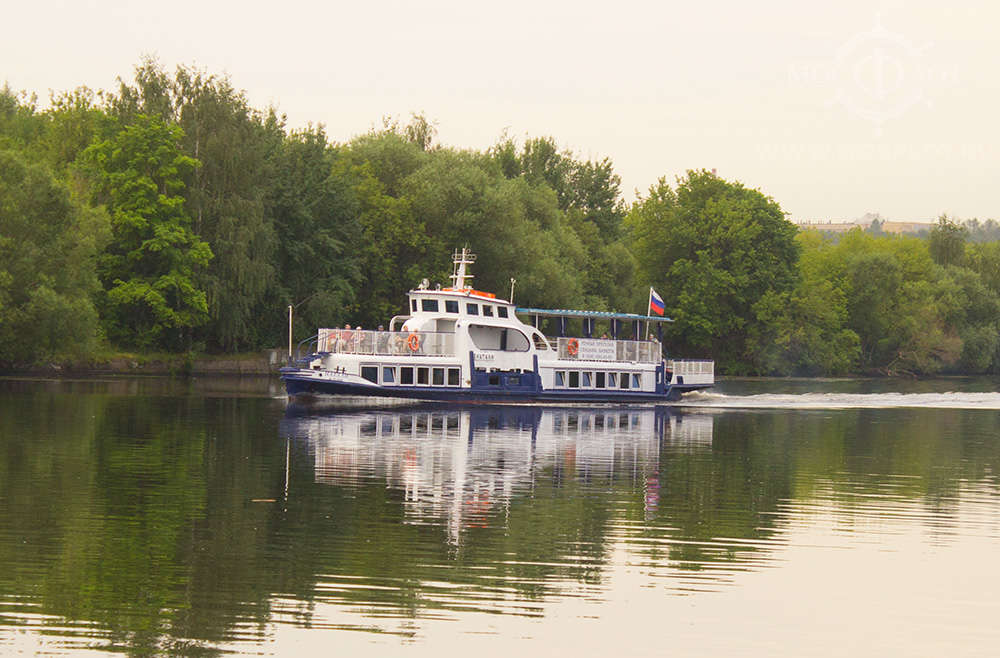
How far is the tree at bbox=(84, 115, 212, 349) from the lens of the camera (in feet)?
265

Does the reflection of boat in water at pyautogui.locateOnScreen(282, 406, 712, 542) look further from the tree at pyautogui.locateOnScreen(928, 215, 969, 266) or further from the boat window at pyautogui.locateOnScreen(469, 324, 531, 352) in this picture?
the tree at pyautogui.locateOnScreen(928, 215, 969, 266)

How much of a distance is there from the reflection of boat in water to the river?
192 millimetres

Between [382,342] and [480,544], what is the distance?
41895mm

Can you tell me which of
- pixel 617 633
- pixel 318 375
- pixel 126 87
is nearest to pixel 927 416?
pixel 318 375

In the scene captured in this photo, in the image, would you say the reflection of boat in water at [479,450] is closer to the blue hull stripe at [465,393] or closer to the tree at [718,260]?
the blue hull stripe at [465,393]

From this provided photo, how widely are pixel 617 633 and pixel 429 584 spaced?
3.47 m

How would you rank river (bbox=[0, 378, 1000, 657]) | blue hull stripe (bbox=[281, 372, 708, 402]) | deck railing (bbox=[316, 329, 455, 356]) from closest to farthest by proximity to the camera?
river (bbox=[0, 378, 1000, 657])
blue hull stripe (bbox=[281, 372, 708, 402])
deck railing (bbox=[316, 329, 455, 356])

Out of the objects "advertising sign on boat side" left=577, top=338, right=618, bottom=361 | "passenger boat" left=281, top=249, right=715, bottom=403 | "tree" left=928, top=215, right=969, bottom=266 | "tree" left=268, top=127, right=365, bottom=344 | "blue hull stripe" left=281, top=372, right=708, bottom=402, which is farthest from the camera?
"tree" left=928, top=215, right=969, bottom=266

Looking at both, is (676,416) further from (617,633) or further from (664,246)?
(664,246)

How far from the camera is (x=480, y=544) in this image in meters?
21.5

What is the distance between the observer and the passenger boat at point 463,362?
6150 cm

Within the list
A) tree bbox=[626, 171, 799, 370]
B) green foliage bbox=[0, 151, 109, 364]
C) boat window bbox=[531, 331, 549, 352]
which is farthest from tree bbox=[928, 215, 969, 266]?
green foliage bbox=[0, 151, 109, 364]

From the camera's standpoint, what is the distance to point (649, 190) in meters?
130

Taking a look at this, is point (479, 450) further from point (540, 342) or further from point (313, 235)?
point (313, 235)
